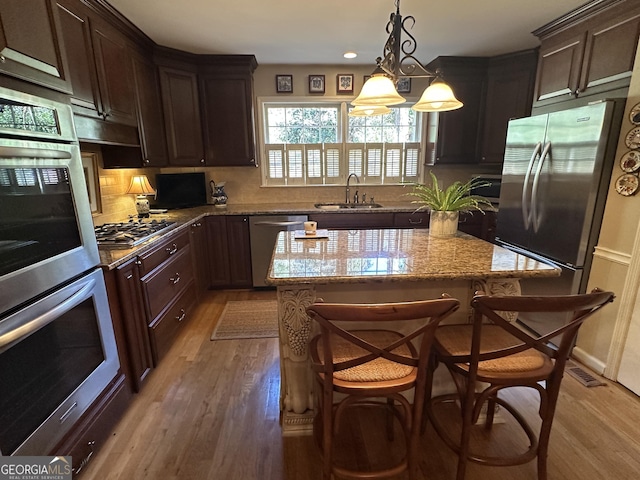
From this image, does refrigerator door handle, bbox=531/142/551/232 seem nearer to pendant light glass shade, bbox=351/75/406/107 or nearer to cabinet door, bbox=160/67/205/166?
pendant light glass shade, bbox=351/75/406/107

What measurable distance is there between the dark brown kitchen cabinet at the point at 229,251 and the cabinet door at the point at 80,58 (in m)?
1.49

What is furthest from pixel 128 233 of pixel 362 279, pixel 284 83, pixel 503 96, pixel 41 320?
pixel 503 96

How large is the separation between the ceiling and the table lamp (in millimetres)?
1228

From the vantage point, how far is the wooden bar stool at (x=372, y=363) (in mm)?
991

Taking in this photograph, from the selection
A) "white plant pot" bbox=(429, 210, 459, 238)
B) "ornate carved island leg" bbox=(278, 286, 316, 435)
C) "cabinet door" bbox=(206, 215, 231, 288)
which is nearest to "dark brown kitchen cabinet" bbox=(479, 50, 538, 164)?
"white plant pot" bbox=(429, 210, 459, 238)

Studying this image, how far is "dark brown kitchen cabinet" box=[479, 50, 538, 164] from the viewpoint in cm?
324

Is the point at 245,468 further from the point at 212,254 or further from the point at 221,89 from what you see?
the point at 221,89

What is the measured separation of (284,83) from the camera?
3748mm

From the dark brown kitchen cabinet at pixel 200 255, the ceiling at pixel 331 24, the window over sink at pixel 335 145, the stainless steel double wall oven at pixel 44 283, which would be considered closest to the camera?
the stainless steel double wall oven at pixel 44 283

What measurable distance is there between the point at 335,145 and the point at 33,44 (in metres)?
3.02

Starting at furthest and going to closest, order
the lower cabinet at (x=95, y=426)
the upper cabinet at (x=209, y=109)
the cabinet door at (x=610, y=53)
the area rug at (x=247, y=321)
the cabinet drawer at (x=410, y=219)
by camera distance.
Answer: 1. the cabinet drawer at (x=410, y=219)
2. the upper cabinet at (x=209, y=109)
3. the area rug at (x=247, y=321)
4. the cabinet door at (x=610, y=53)
5. the lower cabinet at (x=95, y=426)

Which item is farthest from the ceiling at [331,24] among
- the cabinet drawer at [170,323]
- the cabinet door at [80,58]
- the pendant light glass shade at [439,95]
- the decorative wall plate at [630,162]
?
the cabinet drawer at [170,323]

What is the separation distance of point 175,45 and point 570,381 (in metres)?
4.12

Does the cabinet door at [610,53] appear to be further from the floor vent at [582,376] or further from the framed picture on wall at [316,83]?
the framed picture on wall at [316,83]
